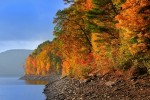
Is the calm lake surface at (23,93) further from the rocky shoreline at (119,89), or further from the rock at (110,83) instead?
the rock at (110,83)

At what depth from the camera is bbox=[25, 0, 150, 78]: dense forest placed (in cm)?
3478

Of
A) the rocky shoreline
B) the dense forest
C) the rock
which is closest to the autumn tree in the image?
the dense forest

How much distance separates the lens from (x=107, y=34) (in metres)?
46.8

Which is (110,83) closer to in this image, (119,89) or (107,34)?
(119,89)

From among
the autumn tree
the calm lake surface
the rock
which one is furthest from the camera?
the calm lake surface

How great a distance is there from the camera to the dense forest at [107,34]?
114 feet

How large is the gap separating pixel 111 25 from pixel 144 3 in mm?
12238

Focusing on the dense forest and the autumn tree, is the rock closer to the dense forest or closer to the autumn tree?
the dense forest

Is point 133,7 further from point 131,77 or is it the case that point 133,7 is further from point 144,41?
point 131,77

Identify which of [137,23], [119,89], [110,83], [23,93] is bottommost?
[23,93]

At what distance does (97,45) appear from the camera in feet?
173

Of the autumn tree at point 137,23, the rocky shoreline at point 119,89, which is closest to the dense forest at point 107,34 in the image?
the autumn tree at point 137,23

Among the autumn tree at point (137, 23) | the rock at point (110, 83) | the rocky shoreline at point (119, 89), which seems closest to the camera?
the rocky shoreline at point (119, 89)

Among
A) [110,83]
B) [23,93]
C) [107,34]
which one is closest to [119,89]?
[110,83]
